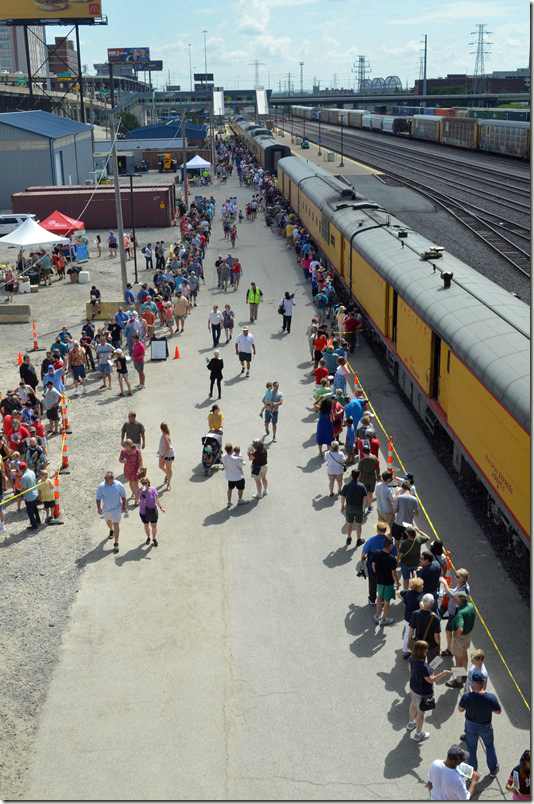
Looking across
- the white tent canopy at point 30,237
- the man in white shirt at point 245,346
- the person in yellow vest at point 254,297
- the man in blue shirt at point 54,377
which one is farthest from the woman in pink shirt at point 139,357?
the white tent canopy at point 30,237

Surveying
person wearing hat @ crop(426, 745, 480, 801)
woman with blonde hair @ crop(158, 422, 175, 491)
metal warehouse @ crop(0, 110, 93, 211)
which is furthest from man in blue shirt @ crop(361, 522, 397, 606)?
metal warehouse @ crop(0, 110, 93, 211)

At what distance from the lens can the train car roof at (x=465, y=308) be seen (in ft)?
37.3

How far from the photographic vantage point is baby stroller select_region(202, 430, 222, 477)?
15586 mm

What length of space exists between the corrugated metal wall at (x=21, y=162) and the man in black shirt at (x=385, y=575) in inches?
1893

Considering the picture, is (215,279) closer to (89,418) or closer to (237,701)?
(89,418)

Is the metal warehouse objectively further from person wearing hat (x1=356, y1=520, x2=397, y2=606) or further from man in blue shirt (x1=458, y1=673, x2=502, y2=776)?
man in blue shirt (x1=458, y1=673, x2=502, y2=776)

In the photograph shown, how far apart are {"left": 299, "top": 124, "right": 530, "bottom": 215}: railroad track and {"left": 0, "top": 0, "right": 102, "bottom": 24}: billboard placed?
2582cm

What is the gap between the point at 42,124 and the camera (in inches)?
2227

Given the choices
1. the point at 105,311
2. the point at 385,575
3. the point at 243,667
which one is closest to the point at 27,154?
the point at 105,311

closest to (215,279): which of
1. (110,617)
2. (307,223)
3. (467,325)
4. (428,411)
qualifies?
(307,223)

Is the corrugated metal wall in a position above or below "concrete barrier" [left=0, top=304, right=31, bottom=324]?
above

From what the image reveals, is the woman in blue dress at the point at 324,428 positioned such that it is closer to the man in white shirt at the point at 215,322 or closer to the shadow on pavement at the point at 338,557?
the shadow on pavement at the point at 338,557

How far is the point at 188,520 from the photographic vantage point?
13891mm

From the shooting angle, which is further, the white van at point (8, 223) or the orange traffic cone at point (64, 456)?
the white van at point (8, 223)
